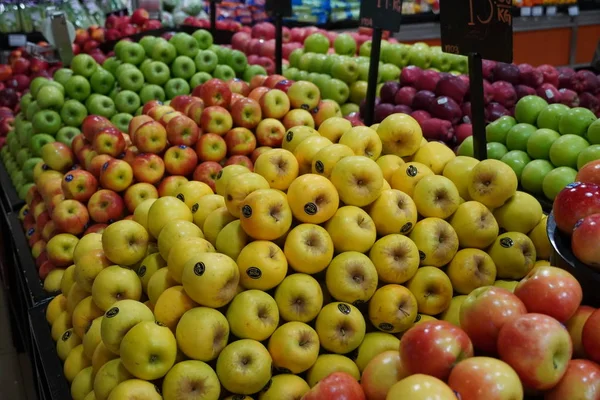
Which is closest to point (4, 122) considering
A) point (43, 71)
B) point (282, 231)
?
point (43, 71)

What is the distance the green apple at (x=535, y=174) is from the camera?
2471 millimetres

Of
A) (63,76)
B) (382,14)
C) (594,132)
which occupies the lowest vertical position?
(594,132)

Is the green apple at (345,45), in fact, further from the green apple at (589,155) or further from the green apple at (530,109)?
the green apple at (589,155)

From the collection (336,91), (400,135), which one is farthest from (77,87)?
(400,135)

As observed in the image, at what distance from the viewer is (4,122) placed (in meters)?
4.35

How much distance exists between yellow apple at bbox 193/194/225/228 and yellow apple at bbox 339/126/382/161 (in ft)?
1.43

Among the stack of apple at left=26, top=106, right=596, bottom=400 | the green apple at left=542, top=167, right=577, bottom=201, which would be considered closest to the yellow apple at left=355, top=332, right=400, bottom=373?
the stack of apple at left=26, top=106, right=596, bottom=400

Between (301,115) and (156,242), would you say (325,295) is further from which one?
(301,115)

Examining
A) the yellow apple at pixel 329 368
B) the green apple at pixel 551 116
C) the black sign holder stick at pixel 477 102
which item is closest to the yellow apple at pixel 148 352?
the yellow apple at pixel 329 368

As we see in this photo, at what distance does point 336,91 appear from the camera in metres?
3.53

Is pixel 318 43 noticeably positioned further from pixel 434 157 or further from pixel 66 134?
pixel 434 157

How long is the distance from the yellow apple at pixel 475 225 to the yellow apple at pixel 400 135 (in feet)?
1.02

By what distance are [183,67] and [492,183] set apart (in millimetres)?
2643

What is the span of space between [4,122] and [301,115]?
2.77 metres
